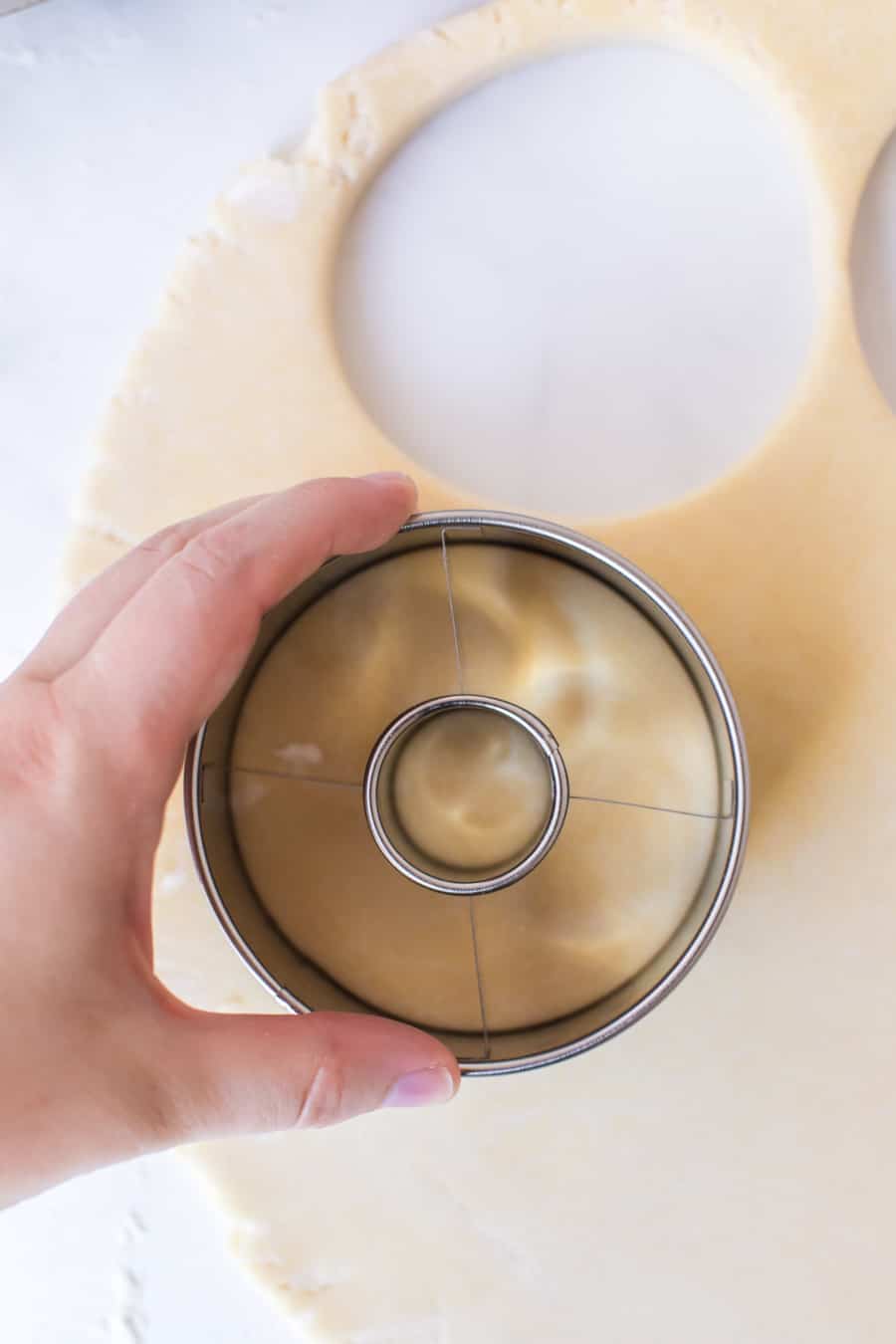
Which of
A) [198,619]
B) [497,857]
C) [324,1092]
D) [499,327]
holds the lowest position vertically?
[324,1092]

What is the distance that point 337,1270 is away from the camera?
650 millimetres

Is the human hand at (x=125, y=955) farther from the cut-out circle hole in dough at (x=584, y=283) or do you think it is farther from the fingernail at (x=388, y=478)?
the cut-out circle hole in dough at (x=584, y=283)

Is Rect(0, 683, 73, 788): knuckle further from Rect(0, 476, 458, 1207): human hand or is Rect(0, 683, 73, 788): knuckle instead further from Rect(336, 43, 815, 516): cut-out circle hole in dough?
Rect(336, 43, 815, 516): cut-out circle hole in dough

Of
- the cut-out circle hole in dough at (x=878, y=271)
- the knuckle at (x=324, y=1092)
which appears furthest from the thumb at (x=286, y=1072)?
the cut-out circle hole in dough at (x=878, y=271)

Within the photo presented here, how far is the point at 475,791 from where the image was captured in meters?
0.61

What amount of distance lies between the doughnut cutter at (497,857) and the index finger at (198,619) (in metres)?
0.03

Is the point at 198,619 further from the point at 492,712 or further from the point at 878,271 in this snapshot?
the point at 878,271

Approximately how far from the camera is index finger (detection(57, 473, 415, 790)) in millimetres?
498

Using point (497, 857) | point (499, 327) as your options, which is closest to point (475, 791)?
point (497, 857)

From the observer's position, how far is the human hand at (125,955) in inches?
18.5

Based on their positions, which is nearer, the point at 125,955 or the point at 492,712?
the point at 125,955

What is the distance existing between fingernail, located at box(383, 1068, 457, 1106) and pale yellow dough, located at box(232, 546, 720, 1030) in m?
0.05

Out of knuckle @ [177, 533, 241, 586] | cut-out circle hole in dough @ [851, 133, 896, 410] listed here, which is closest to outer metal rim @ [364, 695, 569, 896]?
knuckle @ [177, 533, 241, 586]

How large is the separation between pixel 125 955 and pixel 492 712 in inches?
8.8
